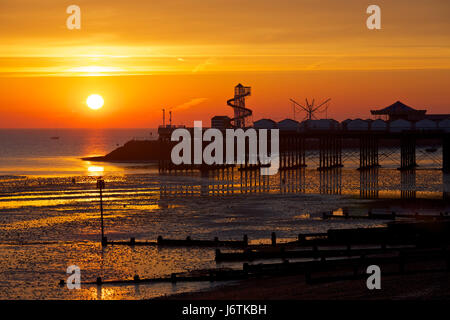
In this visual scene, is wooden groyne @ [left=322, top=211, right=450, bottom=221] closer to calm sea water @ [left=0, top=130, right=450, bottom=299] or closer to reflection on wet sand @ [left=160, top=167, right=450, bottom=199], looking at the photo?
calm sea water @ [left=0, top=130, right=450, bottom=299]

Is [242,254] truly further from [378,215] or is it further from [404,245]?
[378,215]

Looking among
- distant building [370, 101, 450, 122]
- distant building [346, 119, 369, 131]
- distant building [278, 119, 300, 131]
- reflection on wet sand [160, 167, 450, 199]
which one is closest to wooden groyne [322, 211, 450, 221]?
reflection on wet sand [160, 167, 450, 199]

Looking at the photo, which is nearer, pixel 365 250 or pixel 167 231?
pixel 365 250

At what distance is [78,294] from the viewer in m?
28.2

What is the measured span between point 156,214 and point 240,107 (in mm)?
77957

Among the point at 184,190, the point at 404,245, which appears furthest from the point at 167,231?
the point at 184,190

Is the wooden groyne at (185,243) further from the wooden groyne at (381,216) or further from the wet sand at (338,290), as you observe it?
the wooden groyne at (381,216)

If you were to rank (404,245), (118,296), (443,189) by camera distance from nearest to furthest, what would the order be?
(118,296) < (404,245) < (443,189)

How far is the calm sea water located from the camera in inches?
1287

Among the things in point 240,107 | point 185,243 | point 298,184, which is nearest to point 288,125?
point 240,107

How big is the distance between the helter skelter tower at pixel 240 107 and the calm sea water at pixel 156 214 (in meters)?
33.9

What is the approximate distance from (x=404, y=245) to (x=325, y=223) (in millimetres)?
10894

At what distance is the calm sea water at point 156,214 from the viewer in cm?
3269

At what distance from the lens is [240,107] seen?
427 ft
